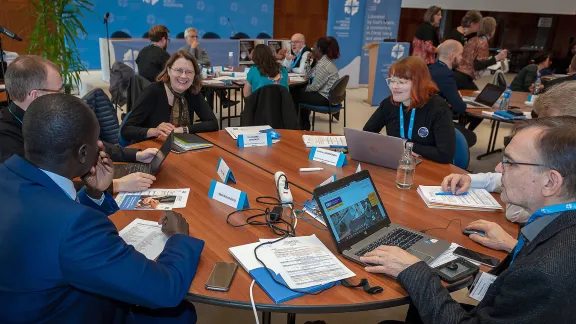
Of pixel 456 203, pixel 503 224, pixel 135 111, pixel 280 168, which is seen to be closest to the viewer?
pixel 503 224

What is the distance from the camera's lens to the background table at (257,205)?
1.32 meters

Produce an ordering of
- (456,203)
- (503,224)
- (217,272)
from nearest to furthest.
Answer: (217,272) < (503,224) < (456,203)

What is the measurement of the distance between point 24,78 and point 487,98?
169 inches

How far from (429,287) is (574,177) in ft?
1.66

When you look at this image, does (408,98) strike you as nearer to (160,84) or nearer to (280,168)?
(280,168)

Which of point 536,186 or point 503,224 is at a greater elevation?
point 536,186

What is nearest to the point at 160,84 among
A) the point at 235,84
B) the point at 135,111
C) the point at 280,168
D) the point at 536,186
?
the point at 135,111

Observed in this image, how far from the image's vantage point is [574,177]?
121 cm

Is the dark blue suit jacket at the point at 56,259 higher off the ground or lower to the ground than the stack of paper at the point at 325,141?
higher

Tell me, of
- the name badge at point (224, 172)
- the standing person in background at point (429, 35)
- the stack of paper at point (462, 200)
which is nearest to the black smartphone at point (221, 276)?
the name badge at point (224, 172)

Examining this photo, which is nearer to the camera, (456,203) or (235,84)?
(456,203)

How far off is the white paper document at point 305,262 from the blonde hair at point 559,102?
4.21ft

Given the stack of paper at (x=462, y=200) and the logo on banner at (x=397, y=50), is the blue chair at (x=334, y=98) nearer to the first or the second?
the logo on banner at (x=397, y=50)

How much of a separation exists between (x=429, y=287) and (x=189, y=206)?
1.03 m
